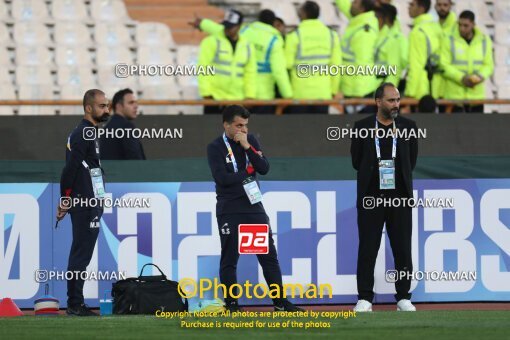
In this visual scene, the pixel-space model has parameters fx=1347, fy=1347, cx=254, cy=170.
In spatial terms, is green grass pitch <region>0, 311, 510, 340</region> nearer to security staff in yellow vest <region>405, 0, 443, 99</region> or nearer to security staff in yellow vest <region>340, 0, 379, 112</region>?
security staff in yellow vest <region>405, 0, 443, 99</region>

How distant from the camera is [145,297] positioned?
1176 centimetres

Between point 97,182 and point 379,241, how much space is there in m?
2.57

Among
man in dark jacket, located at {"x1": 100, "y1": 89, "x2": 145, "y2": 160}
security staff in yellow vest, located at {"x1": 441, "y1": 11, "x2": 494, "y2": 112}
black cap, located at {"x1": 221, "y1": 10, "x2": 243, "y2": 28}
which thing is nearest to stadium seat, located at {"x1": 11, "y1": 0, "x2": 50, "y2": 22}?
black cap, located at {"x1": 221, "y1": 10, "x2": 243, "y2": 28}

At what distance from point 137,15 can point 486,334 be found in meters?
10.4

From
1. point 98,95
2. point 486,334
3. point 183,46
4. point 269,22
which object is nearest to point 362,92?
point 269,22

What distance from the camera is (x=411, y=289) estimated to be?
12867 mm

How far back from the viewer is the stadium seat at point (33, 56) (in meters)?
18.1

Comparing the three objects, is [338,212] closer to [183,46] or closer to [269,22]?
[269,22]

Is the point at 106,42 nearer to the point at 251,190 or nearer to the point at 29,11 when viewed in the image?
the point at 29,11

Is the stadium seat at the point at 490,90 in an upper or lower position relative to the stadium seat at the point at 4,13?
lower

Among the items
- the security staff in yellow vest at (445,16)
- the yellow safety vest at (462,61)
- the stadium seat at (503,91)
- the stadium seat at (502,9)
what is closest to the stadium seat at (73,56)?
the security staff in yellow vest at (445,16)

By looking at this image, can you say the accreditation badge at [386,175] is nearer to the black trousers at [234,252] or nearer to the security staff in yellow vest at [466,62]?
the black trousers at [234,252]

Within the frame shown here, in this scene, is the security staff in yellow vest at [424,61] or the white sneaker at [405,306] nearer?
the white sneaker at [405,306]

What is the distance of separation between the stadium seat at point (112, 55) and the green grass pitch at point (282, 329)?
24.1ft
